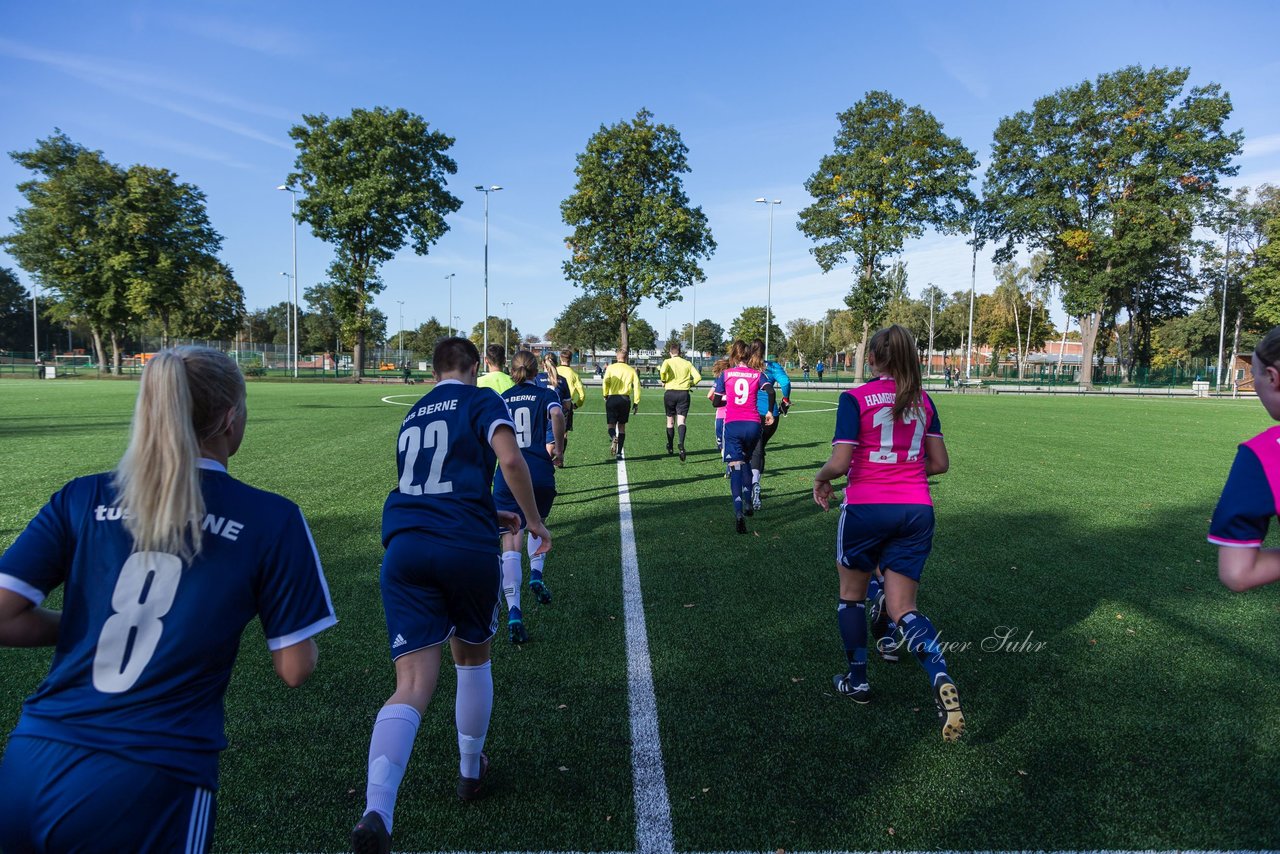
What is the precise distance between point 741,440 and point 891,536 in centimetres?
458

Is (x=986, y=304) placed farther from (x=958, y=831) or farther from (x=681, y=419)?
(x=958, y=831)

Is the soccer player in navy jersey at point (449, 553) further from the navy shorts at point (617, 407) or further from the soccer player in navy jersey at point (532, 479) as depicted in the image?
the navy shorts at point (617, 407)

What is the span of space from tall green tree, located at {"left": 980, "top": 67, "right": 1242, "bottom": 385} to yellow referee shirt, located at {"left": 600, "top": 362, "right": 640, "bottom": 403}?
156 ft

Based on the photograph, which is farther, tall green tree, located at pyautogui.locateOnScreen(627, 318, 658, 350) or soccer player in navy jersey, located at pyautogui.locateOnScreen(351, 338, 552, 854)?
tall green tree, located at pyautogui.locateOnScreen(627, 318, 658, 350)

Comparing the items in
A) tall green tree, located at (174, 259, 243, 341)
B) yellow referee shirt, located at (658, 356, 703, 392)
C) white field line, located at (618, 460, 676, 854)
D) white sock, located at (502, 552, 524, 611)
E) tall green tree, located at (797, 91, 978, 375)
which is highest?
tall green tree, located at (797, 91, 978, 375)

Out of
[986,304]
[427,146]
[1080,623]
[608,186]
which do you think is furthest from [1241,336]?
[1080,623]

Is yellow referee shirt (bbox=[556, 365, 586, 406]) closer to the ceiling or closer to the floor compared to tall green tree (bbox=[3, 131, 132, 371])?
closer to the floor

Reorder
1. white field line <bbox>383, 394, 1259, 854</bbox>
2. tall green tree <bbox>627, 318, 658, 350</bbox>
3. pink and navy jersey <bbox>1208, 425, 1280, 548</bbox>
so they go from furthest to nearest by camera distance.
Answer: tall green tree <bbox>627, 318, 658, 350</bbox> < white field line <bbox>383, 394, 1259, 854</bbox> < pink and navy jersey <bbox>1208, 425, 1280, 548</bbox>

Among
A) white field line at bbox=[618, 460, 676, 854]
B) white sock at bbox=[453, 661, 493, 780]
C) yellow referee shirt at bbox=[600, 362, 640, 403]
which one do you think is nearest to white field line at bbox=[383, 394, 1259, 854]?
white field line at bbox=[618, 460, 676, 854]

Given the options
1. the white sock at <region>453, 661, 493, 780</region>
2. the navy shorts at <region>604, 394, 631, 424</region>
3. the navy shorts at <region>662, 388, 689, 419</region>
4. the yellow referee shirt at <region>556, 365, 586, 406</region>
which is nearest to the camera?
the white sock at <region>453, 661, 493, 780</region>

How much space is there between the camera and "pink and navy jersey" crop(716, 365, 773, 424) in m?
8.41

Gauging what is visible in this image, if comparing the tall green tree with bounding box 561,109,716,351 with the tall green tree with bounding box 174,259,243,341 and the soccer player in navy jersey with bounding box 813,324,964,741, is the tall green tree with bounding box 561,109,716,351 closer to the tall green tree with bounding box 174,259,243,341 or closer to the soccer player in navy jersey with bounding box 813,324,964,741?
the tall green tree with bounding box 174,259,243,341

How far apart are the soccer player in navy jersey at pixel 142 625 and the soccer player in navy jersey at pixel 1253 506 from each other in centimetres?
245

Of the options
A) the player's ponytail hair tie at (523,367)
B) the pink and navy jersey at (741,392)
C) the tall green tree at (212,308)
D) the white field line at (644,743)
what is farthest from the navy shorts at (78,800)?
the tall green tree at (212,308)
